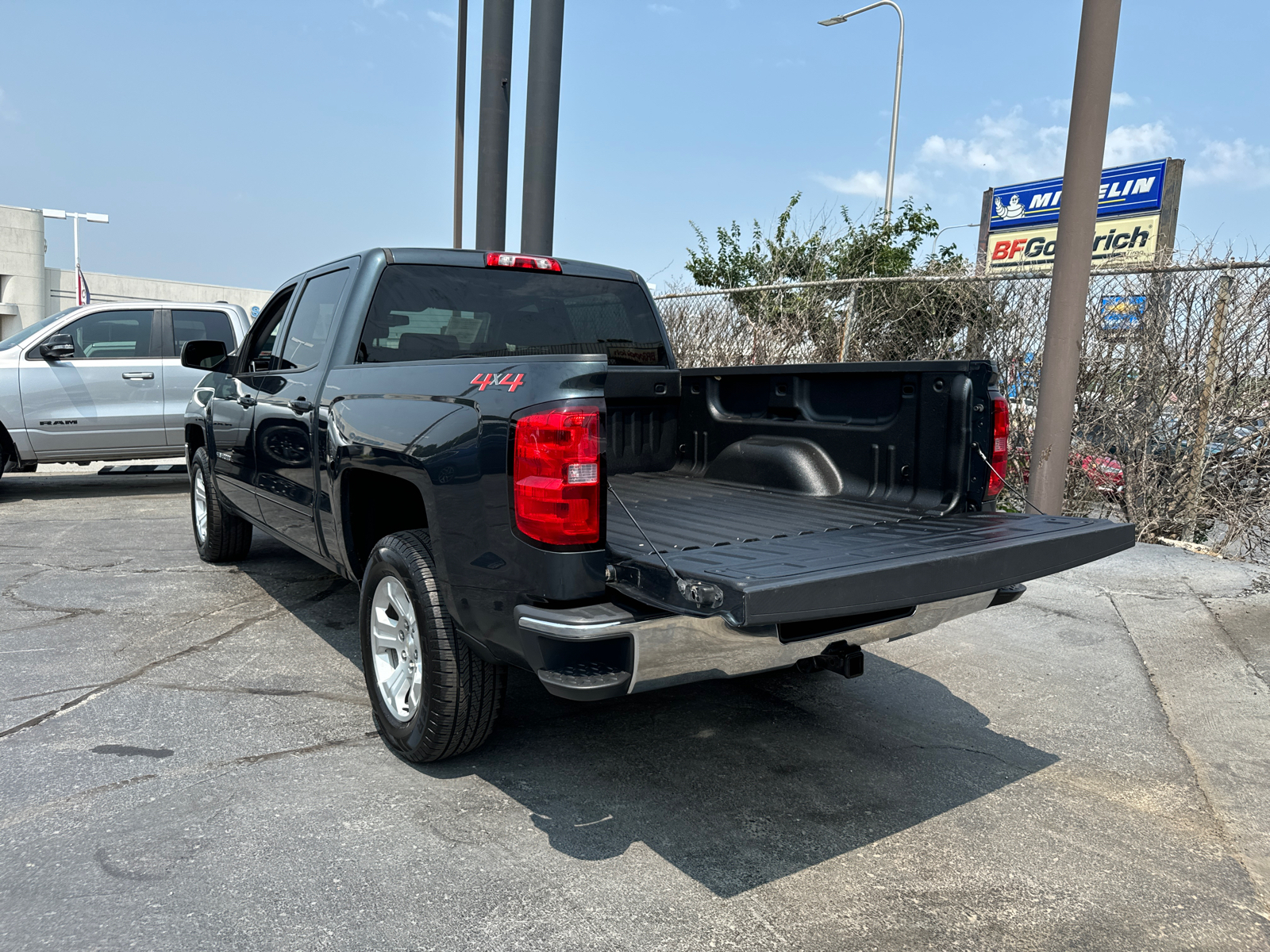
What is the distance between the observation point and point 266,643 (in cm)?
500

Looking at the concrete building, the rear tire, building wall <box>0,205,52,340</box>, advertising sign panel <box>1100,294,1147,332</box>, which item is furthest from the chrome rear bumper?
building wall <box>0,205,52,340</box>

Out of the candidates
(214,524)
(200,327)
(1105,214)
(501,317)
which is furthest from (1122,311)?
(1105,214)

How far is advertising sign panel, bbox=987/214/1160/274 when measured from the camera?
19688mm

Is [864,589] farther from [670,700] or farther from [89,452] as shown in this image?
[89,452]

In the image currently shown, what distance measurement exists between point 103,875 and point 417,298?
8.41 feet

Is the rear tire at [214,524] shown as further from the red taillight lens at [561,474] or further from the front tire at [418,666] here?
the red taillight lens at [561,474]

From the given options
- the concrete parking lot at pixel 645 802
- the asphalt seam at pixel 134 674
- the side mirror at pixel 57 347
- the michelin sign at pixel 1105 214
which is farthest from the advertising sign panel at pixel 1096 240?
the asphalt seam at pixel 134 674

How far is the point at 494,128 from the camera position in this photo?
9258 millimetres

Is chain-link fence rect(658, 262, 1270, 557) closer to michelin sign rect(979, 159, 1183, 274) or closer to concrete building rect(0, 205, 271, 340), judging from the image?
michelin sign rect(979, 159, 1183, 274)

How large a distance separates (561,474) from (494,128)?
736cm

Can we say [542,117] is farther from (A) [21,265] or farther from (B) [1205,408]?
(A) [21,265]

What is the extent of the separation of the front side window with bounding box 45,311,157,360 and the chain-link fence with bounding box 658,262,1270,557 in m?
7.35

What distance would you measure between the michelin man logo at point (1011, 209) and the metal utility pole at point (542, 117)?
1798 cm

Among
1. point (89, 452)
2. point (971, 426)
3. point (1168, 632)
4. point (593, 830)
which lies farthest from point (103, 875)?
point (89, 452)
